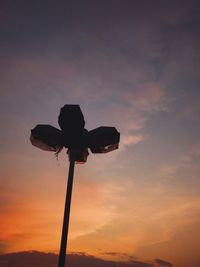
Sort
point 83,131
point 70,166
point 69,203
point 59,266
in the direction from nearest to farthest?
point 59,266
point 69,203
point 70,166
point 83,131

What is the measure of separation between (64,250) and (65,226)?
33cm

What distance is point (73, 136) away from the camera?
5.41 meters

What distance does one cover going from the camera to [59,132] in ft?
18.0

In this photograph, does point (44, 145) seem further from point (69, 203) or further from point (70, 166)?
point (69, 203)

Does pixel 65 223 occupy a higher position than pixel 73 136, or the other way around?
pixel 73 136

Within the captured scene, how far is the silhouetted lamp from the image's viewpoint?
17.7 feet

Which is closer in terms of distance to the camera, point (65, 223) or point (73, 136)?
point (65, 223)

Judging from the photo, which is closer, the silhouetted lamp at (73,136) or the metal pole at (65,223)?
the metal pole at (65,223)

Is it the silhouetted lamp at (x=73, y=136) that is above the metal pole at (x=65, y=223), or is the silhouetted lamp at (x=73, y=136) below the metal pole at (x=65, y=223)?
above

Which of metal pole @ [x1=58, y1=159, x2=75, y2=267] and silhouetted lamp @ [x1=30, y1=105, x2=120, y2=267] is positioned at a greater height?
silhouetted lamp @ [x1=30, y1=105, x2=120, y2=267]

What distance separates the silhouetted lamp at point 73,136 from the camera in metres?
5.40

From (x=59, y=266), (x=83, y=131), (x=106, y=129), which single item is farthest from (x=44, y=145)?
(x=59, y=266)

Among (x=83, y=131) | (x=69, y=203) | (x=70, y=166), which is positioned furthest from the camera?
(x=83, y=131)

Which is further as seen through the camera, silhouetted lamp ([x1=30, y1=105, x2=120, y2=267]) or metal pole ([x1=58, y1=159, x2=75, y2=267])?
silhouetted lamp ([x1=30, y1=105, x2=120, y2=267])
